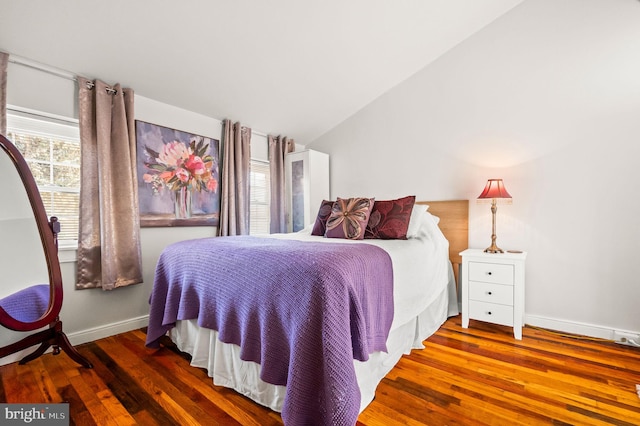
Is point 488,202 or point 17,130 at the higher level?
point 17,130

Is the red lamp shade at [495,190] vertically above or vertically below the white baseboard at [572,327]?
above

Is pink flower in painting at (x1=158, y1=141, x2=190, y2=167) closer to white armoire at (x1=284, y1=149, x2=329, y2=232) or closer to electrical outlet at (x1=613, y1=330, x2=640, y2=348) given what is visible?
white armoire at (x1=284, y1=149, x2=329, y2=232)

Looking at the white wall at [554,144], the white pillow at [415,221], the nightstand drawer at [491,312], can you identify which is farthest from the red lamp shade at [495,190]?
the nightstand drawer at [491,312]

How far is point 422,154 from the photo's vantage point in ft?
10.4

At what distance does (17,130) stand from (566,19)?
13.9ft

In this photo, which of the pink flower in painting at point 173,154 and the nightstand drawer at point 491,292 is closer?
the nightstand drawer at point 491,292

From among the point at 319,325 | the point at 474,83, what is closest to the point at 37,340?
the point at 319,325

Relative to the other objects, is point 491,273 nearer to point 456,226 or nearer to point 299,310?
point 456,226

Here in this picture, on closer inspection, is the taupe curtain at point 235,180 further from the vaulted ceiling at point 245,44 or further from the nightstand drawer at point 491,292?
the nightstand drawer at point 491,292

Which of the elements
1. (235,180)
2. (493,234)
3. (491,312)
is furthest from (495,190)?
(235,180)

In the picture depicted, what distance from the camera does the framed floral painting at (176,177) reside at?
2.62 m

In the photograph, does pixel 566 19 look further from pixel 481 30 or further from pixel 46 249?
pixel 46 249

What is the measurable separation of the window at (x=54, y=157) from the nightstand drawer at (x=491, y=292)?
3193 mm

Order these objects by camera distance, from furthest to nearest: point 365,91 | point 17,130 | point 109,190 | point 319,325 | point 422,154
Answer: point 365,91 → point 422,154 → point 109,190 → point 17,130 → point 319,325
